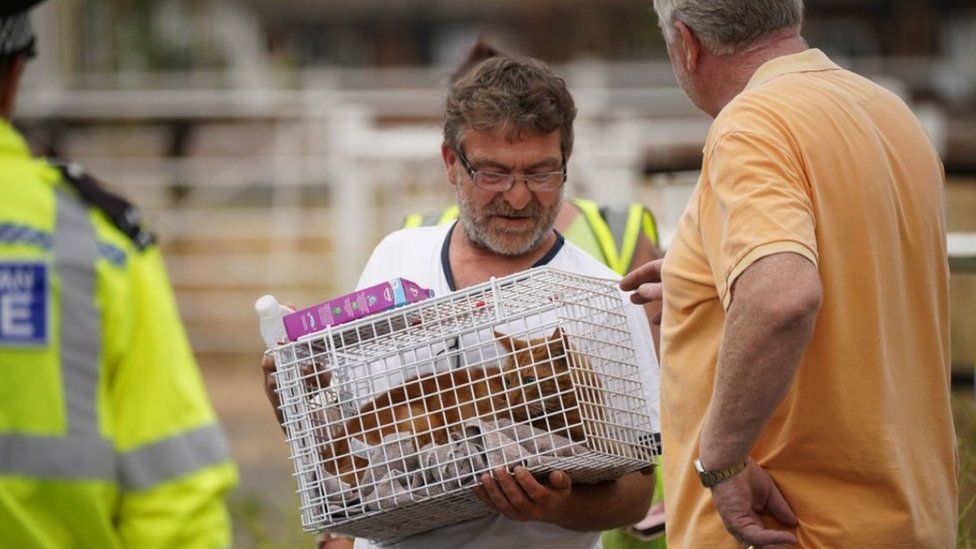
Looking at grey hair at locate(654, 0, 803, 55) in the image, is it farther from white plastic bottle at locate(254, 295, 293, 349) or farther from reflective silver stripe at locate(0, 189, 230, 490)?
reflective silver stripe at locate(0, 189, 230, 490)

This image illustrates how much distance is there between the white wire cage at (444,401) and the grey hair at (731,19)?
0.55 meters

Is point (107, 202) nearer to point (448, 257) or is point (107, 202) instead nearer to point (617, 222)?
point (448, 257)

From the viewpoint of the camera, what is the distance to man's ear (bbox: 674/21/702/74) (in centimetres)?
296

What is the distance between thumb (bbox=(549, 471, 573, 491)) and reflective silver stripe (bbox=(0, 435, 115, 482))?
989 millimetres

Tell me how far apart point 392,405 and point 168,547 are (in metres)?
0.73

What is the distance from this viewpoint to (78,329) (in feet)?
7.64

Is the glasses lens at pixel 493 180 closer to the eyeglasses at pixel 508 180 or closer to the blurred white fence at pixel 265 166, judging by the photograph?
the eyeglasses at pixel 508 180

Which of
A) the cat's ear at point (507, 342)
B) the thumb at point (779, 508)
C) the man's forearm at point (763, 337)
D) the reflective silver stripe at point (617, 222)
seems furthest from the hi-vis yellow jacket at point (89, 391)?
the reflective silver stripe at point (617, 222)

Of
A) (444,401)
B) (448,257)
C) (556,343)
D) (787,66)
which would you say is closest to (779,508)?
(556,343)

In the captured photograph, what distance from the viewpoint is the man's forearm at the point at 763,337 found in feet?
8.61

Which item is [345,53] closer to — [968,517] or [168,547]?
Result: [968,517]

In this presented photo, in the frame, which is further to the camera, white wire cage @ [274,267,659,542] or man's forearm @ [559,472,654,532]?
man's forearm @ [559,472,654,532]

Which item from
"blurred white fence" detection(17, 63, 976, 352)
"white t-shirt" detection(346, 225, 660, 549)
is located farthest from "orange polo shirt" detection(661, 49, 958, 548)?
"blurred white fence" detection(17, 63, 976, 352)

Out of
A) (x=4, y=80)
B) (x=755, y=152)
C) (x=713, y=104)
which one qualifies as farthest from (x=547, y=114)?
(x=4, y=80)
